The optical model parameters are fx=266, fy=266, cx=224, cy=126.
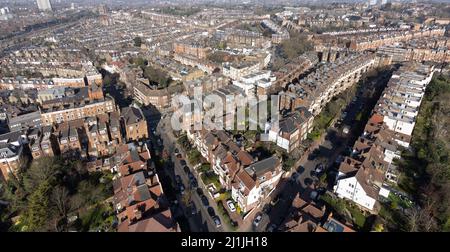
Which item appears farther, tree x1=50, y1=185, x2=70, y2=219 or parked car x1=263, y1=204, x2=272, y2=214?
parked car x1=263, y1=204, x2=272, y2=214

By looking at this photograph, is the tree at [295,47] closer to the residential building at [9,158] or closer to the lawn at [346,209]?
the lawn at [346,209]

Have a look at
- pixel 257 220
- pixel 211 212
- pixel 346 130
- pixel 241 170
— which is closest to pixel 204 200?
pixel 211 212

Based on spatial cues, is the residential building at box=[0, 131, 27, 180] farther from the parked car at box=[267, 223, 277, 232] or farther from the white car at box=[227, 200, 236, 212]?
the parked car at box=[267, 223, 277, 232]

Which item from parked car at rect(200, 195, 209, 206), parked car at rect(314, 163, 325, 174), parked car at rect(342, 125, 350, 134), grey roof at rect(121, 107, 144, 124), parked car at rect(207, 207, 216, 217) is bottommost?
parked car at rect(207, 207, 216, 217)

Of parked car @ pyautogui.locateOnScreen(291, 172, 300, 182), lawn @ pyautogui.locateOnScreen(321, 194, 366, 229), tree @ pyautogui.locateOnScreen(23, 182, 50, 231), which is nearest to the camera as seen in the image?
tree @ pyautogui.locateOnScreen(23, 182, 50, 231)

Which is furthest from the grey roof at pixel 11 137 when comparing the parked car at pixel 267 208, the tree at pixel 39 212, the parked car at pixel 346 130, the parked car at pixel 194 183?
the parked car at pixel 346 130

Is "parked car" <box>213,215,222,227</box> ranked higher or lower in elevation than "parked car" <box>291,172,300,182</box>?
lower

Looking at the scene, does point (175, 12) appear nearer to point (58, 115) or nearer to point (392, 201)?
point (58, 115)

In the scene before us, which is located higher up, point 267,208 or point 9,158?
point 9,158

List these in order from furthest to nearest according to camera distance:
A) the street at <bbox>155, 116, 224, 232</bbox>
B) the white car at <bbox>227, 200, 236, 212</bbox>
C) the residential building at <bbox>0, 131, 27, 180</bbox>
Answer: the residential building at <bbox>0, 131, 27, 180</bbox>
the white car at <bbox>227, 200, 236, 212</bbox>
the street at <bbox>155, 116, 224, 232</bbox>

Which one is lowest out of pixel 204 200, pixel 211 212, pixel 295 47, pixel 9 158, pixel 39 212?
pixel 211 212

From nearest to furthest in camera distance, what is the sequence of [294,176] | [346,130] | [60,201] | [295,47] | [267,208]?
1. [60,201]
2. [267,208]
3. [294,176]
4. [346,130]
5. [295,47]

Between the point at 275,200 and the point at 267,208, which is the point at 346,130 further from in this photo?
the point at 267,208

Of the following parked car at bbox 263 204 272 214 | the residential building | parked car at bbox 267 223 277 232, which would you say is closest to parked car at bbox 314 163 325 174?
parked car at bbox 263 204 272 214
